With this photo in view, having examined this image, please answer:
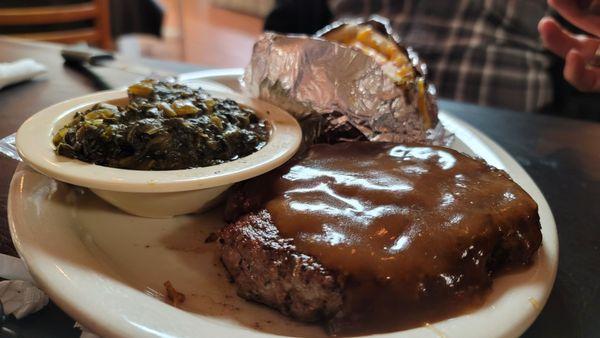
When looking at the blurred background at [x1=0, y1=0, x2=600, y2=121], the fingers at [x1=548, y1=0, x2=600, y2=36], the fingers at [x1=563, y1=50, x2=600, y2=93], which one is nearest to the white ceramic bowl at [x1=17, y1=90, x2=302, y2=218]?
the fingers at [x1=548, y1=0, x2=600, y2=36]

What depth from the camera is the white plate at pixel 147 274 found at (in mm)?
816

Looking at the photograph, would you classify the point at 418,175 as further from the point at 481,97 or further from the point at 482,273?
the point at 481,97

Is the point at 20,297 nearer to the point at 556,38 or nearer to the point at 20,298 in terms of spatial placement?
the point at 20,298

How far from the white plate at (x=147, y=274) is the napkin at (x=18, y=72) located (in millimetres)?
926

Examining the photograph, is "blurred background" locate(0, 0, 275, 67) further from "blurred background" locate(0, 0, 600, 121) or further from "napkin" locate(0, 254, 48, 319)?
"napkin" locate(0, 254, 48, 319)

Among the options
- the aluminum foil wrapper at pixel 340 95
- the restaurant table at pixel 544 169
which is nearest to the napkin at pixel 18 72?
the restaurant table at pixel 544 169

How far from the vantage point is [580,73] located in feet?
5.98

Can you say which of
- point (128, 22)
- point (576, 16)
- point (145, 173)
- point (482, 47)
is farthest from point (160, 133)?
point (128, 22)

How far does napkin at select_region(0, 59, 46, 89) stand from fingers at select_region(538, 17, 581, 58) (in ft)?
6.37

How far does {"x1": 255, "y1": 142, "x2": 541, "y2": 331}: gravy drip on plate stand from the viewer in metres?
0.88

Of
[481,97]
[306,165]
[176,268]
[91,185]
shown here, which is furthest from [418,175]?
[481,97]

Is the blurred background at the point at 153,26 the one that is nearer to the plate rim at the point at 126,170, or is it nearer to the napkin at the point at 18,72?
the napkin at the point at 18,72

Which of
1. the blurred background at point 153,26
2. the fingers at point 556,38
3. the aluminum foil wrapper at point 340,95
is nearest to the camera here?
the aluminum foil wrapper at point 340,95

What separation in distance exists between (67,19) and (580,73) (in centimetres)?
280
